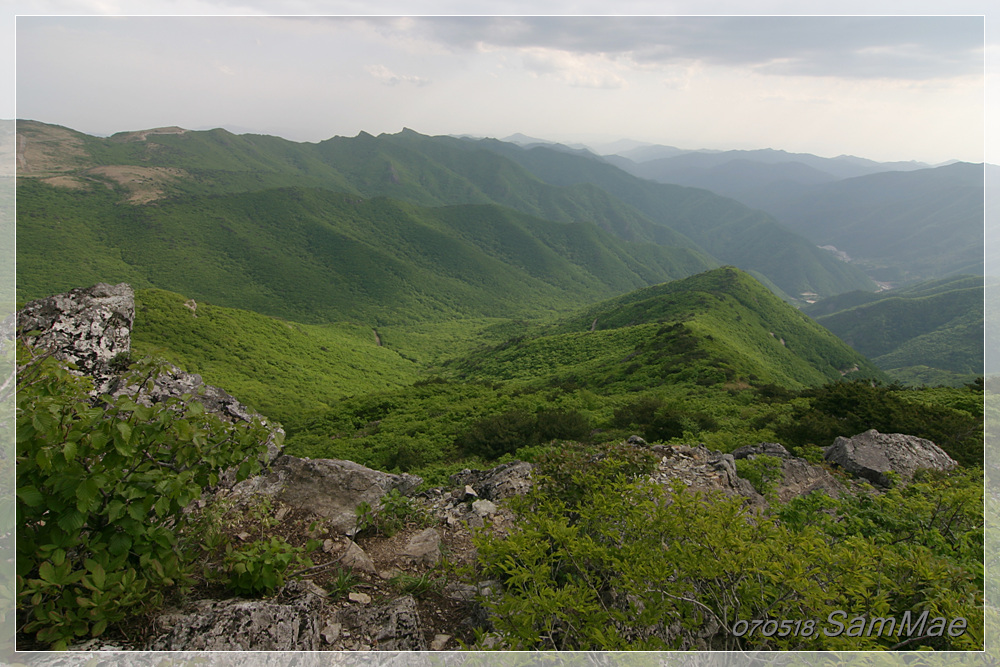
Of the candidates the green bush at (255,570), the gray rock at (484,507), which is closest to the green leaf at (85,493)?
the green bush at (255,570)

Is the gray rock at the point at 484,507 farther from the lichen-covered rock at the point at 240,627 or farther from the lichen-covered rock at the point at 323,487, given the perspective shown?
the lichen-covered rock at the point at 240,627

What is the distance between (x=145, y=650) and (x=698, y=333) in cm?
3931

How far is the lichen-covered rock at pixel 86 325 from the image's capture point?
14.8 m

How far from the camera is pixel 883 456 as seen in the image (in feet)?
32.8

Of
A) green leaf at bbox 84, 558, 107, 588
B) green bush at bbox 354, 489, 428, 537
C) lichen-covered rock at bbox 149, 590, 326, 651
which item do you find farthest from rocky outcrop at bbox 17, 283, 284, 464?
green leaf at bbox 84, 558, 107, 588

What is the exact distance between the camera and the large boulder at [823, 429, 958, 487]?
967 cm

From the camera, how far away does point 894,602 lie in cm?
377

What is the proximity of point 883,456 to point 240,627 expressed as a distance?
41.1 feet

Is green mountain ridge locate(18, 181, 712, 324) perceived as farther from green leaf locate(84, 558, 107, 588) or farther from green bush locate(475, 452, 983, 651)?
green bush locate(475, 452, 983, 651)

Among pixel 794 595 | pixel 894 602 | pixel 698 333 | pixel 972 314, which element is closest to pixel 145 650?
pixel 794 595

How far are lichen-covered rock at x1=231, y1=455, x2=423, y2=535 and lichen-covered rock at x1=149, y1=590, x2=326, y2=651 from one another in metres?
2.15

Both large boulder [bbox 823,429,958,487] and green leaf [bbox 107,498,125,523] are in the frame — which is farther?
large boulder [bbox 823,429,958,487]

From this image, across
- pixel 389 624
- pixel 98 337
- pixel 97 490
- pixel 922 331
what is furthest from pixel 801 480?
pixel 922 331

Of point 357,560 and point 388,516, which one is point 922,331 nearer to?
point 388,516
